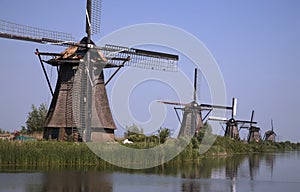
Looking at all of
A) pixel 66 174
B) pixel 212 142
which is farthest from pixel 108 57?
pixel 212 142

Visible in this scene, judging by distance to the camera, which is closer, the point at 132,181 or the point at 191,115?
the point at 132,181

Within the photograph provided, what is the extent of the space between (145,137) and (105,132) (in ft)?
19.4

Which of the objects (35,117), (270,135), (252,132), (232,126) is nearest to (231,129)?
(232,126)

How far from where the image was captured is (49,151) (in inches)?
844

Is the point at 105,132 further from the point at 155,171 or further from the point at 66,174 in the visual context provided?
the point at 66,174

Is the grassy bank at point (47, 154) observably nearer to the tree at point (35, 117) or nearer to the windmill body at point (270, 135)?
the tree at point (35, 117)

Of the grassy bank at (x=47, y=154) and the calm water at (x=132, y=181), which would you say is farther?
the grassy bank at (x=47, y=154)

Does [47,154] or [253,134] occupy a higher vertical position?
[47,154]

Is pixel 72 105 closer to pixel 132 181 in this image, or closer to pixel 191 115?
pixel 132 181

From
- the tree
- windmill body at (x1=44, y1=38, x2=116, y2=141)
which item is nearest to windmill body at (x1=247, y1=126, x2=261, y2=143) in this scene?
the tree

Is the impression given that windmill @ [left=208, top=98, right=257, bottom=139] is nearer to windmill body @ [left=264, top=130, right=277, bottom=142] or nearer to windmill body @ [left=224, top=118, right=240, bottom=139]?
windmill body @ [left=224, top=118, right=240, bottom=139]

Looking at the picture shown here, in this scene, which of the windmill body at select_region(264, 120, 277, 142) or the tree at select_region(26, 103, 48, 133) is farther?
the windmill body at select_region(264, 120, 277, 142)

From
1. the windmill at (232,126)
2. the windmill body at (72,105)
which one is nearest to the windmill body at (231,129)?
the windmill at (232,126)

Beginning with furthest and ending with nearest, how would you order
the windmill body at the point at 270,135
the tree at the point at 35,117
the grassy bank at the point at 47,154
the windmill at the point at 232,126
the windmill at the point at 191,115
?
the windmill body at the point at 270,135 < the windmill at the point at 232,126 < the windmill at the point at 191,115 < the tree at the point at 35,117 < the grassy bank at the point at 47,154
